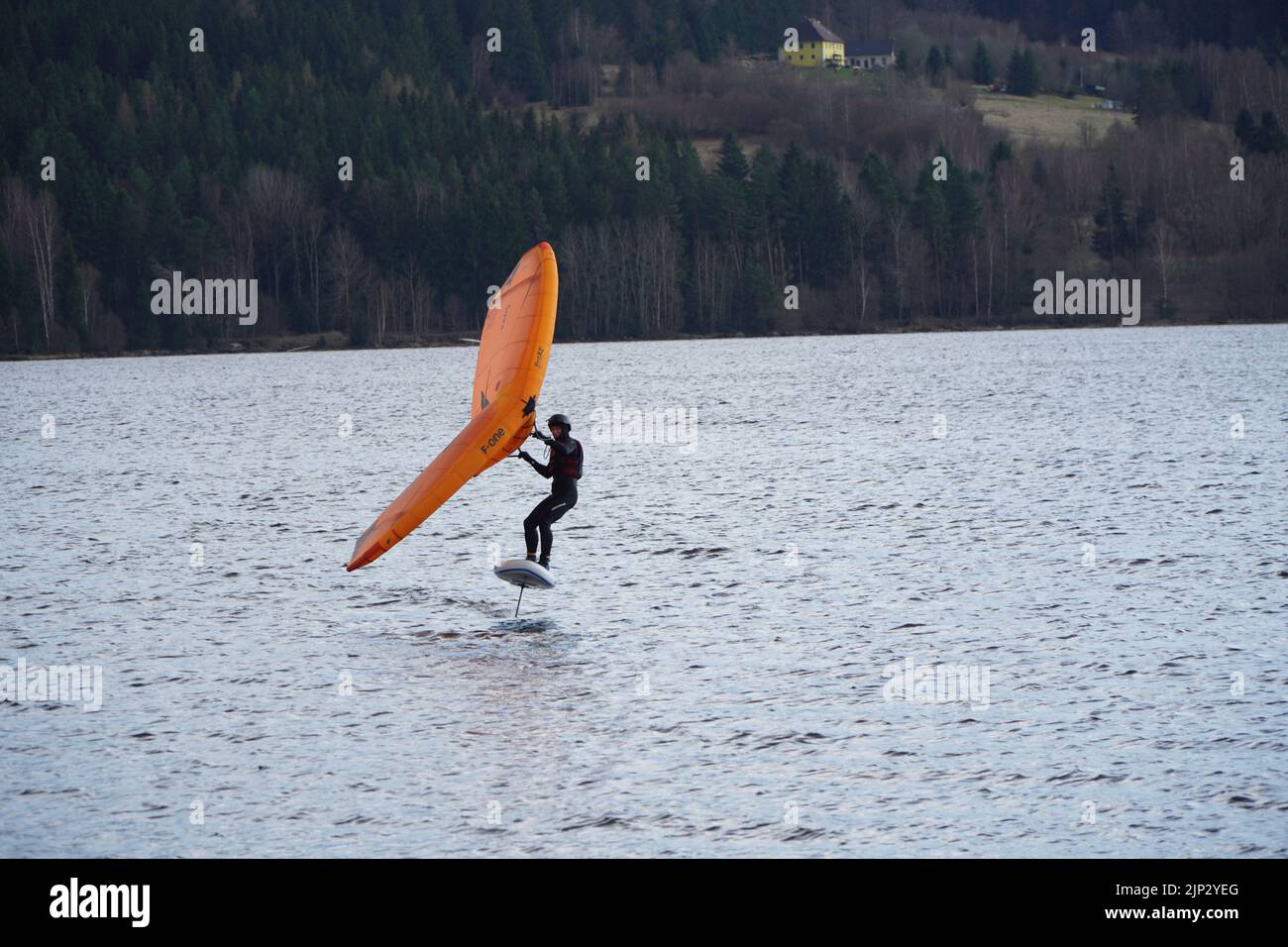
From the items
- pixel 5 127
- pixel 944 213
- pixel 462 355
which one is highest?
pixel 5 127

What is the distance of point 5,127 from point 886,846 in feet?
534

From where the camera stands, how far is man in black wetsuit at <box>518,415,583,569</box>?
21453 millimetres

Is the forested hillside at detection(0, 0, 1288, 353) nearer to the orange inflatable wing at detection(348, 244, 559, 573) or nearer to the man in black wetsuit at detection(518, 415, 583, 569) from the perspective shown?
the orange inflatable wing at detection(348, 244, 559, 573)

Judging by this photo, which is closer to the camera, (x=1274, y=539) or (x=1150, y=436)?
(x=1274, y=539)

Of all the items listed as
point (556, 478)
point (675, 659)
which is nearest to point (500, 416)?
point (556, 478)

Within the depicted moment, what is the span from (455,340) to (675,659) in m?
132

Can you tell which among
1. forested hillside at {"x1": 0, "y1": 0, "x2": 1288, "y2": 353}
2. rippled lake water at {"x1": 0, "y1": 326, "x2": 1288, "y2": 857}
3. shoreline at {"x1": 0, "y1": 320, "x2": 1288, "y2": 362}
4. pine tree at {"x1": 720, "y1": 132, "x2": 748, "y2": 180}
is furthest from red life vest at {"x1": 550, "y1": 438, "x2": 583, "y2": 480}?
pine tree at {"x1": 720, "y1": 132, "x2": 748, "y2": 180}

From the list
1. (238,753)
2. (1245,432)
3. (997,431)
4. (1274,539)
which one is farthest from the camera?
(997,431)

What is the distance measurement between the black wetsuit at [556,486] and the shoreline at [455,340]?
4768 inches

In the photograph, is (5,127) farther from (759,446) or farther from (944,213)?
(759,446)

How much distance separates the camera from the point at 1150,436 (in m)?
50.9

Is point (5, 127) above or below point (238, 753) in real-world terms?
above

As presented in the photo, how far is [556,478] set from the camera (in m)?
22.1

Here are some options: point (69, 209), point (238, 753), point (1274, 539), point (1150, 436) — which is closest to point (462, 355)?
point (69, 209)
